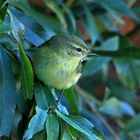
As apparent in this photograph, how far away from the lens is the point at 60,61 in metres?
1.40

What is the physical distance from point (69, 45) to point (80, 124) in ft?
1.06

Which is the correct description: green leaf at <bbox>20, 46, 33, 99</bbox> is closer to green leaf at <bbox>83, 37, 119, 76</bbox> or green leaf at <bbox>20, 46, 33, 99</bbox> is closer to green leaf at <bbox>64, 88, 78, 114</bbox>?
green leaf at <bbox>64, 88, 78, 114</bbox>

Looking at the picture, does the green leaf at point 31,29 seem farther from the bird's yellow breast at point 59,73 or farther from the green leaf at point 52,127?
the green leaf at point 52,127

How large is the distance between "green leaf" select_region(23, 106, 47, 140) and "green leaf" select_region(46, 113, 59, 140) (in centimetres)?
1

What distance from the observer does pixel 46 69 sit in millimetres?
1344

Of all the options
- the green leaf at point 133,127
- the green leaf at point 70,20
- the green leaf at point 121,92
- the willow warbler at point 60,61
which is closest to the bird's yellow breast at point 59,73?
the willow warbler at point 60,61

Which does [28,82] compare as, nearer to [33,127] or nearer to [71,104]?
[33,127]

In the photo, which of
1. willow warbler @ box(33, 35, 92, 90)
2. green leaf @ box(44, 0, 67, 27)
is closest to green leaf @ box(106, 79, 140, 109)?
green leaf @ box(44, 0, 67, 27)

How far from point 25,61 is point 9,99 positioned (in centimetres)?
17

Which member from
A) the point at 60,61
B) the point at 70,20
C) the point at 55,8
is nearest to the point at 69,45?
the point at 60,61

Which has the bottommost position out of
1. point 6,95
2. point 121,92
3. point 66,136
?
point 121,92

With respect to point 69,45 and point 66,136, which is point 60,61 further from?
point 66,136

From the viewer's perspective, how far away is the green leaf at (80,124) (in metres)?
1.19

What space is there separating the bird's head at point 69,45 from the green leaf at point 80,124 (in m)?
0.27
